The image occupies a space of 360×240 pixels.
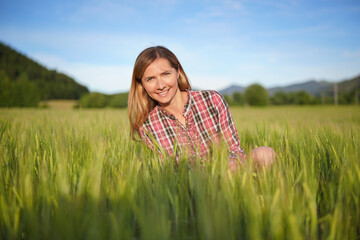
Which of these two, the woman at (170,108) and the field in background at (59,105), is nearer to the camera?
the woman at (170,108)

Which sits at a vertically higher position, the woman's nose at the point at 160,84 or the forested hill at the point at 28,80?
the forested hill at the point at 28,80

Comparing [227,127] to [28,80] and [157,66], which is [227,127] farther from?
[28,80]

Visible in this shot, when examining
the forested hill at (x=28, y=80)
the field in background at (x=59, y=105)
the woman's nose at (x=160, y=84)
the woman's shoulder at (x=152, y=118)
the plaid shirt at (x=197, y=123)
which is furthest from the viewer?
the forested hill at (x=28, y=80)

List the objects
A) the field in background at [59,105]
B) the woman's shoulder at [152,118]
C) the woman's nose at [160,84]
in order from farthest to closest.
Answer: the field in background at [59,105] → the woman's shoulder at [152,118] → the woman's nose at [160,84]

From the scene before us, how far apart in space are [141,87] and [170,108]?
1.16 ft

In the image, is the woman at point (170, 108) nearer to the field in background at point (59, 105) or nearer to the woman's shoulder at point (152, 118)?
the woman's shoulder at point (152, 118)

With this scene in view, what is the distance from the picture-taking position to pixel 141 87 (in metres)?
2.11

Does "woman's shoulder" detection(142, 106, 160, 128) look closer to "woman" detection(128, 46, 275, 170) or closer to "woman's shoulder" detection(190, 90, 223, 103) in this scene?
"woman" detection(128, 46, 275, 170)

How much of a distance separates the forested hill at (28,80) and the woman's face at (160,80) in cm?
2752

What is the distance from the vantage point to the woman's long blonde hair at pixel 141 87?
189 centimetres

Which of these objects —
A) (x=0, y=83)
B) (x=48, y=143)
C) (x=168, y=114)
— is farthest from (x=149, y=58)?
(x=0, y=83)

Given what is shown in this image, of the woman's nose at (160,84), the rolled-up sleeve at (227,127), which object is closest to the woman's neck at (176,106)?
the woman's nose at (160,84)

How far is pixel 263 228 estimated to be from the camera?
2.37 ft

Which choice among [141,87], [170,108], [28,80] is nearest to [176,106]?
[170,108]
